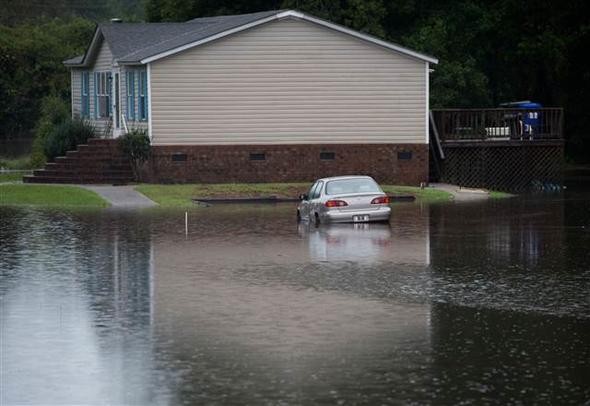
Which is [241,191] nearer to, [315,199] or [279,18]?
[279,18]

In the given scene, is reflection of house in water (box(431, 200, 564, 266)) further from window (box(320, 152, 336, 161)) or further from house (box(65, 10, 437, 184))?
window (box(320, 152, 336, 161))

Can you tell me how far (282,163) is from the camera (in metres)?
50.2

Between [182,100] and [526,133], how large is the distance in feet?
44.0

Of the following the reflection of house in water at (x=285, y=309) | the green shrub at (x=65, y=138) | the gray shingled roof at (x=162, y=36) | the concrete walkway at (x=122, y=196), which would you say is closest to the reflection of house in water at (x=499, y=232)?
the reflection of house in water at (x=285, y=309)

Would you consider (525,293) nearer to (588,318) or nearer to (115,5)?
(588,318)

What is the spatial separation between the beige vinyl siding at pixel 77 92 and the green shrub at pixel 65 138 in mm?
6667

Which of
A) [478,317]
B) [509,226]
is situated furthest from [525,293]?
[509,226]

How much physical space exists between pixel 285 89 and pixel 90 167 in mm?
7389

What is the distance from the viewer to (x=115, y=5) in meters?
133

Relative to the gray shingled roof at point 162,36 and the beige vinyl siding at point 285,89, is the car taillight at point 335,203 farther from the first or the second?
the gray shingled roof at point 162,36

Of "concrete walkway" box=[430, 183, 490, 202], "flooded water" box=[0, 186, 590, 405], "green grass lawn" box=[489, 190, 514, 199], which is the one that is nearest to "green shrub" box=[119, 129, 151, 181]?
"concrete walkway" box=[430, 183, 490, 202]

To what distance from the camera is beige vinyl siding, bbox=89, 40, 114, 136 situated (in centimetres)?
5612

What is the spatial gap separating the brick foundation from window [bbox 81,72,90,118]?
35.7 ft

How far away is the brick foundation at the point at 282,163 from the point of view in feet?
163
